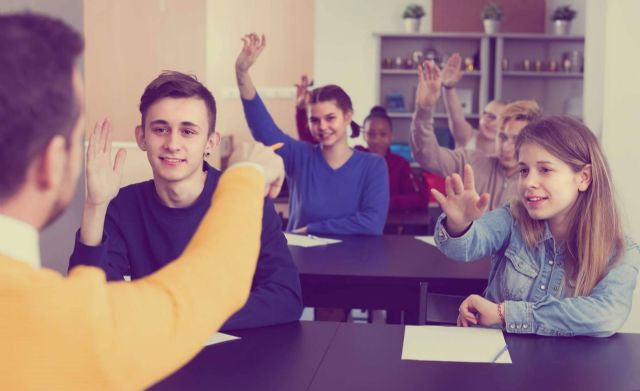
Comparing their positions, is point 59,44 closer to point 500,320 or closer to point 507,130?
point 500,320

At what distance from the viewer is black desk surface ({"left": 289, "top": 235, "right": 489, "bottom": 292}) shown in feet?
9.21

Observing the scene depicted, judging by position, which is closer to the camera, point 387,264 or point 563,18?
point 387,264

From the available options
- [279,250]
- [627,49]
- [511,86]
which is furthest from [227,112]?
[279,250]

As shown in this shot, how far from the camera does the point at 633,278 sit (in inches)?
83.4

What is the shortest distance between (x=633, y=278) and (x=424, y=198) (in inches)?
126

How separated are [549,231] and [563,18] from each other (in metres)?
7.47

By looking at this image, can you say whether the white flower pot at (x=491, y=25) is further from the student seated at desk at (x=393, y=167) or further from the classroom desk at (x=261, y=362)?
the classroom desk at (x=261, y=362)

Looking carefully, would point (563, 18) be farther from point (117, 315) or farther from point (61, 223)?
point (117, 315)

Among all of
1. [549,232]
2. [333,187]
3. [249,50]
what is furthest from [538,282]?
[249,50]

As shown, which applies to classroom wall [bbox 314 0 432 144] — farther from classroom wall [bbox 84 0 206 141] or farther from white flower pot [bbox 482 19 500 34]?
classroom wall [bbox 84 0 206 141]

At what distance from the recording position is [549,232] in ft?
7.44

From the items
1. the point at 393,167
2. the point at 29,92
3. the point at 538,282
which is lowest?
the point at 538,282

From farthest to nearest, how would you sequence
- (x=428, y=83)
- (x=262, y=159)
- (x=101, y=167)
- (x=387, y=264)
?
(x=428, y=83), (x=387, y=264), (x=101, y=167), (x=262, y=159)

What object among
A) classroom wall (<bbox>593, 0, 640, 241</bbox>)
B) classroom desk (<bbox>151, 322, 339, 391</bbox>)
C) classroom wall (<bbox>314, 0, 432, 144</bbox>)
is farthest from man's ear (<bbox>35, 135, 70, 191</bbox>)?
classroom wall (<bbox>314, 0, 432, 144</bbox>)
